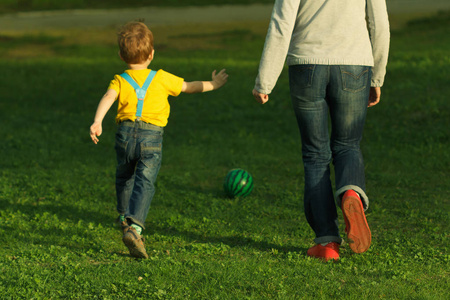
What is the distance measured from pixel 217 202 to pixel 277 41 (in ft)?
11.1

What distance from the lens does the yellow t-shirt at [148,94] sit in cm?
543

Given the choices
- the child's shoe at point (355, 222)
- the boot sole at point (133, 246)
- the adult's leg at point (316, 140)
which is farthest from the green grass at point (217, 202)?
the adult's leg at point (316, 140)

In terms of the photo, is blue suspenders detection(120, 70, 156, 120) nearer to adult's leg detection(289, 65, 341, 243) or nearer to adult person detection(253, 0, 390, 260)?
adult person detection(253, 0, 390, 260)

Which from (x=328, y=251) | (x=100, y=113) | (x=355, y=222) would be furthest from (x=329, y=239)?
(x=100, y=113)

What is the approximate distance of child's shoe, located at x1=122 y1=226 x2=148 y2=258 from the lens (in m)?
5.17

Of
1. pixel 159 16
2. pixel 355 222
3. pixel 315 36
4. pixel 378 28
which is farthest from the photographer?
pixel 159 16

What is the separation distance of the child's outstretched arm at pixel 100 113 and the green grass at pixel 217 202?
1.04 meters

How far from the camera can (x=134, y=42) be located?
5.39 meters

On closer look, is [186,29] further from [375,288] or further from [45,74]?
[375,288]

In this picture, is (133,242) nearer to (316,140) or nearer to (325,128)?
(316,140)

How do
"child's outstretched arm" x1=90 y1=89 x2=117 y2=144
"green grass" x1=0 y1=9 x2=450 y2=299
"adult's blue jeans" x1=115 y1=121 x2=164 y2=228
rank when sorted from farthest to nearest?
"adult's blue jeans" x1=115 y1=121 x2=164 y2=228 < "child's outstretched arm" x1=90 y1=89 x2=117 y2=144 < "green grass" x1=0 y1=9 x2=450 y2=299

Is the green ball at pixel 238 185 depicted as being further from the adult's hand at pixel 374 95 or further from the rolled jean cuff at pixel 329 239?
the rolled jean cuff at pixel 329 239

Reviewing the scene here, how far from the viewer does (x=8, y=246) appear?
239 inches

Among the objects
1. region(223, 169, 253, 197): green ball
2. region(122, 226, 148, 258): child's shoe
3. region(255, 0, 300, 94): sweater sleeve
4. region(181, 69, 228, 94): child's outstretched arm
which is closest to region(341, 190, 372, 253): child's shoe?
region(255, 0, 300, 94): sweater sleeve
